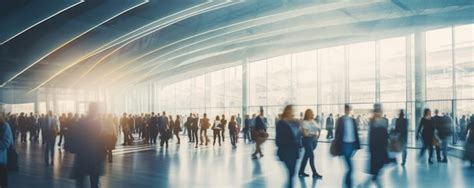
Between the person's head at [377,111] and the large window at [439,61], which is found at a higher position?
the large window at [439,61]

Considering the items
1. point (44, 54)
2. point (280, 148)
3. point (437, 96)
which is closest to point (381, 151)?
point (280, 148)

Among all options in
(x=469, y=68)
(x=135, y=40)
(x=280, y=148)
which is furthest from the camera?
(x=135, y=40)

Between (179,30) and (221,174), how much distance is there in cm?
1567

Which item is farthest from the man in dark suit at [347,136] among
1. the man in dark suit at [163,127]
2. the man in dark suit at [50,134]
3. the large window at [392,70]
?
the large window at [392,70]

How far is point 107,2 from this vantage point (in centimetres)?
1791

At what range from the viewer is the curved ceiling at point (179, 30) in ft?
61.3

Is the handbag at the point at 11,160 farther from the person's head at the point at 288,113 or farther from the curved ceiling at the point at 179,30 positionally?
the curved ceiling at the point at 179,30

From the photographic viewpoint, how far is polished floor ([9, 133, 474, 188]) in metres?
8.14

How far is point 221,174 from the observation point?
9.43 meters

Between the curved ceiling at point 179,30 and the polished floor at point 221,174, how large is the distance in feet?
27.9

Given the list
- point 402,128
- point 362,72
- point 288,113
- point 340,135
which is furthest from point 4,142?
point 362,72

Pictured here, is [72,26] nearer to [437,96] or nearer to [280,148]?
[280,148]

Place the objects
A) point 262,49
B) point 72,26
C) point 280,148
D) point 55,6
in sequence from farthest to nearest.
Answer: point 262,49
point 72,26
point 55,6
point 280,148

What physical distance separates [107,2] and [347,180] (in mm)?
14541
